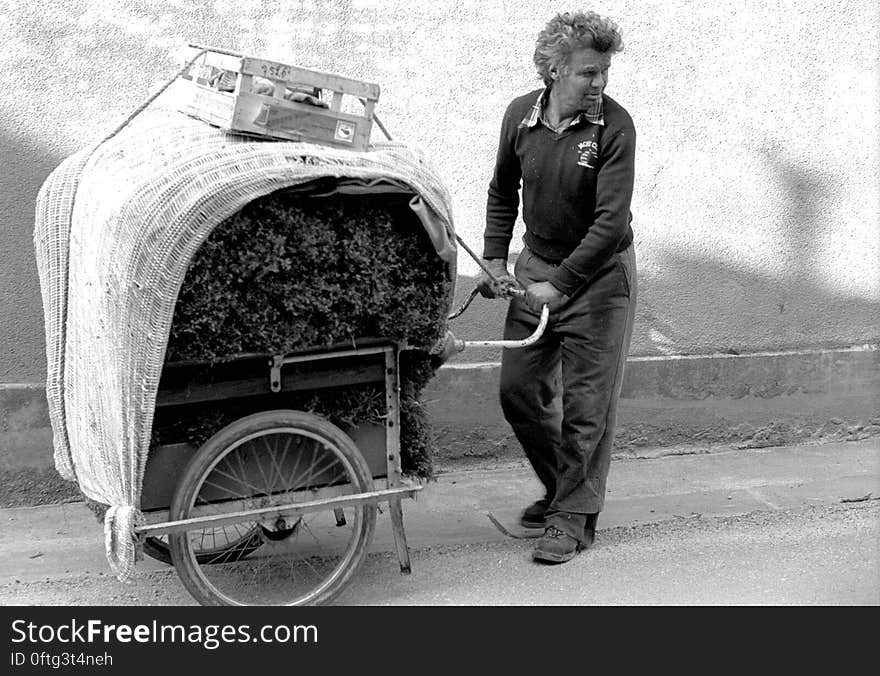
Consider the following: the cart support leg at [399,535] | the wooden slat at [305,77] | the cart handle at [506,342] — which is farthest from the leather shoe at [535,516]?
the wooden slat at [305,77]

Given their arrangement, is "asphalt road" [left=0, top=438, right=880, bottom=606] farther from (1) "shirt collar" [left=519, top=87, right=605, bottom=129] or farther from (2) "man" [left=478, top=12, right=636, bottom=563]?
(1) "shirt collar" [left=519, top=87, right=605, bottom=129]

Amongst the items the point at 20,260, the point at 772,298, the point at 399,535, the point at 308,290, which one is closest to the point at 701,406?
the point at 772,298

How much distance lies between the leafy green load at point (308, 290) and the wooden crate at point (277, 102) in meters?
0.25

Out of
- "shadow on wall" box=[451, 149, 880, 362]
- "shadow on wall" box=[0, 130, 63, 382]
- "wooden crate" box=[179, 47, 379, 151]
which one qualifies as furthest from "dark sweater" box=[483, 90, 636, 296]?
"shadow on wall" box=[0, 130, 63, 382]

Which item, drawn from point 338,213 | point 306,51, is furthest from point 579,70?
point 306,51

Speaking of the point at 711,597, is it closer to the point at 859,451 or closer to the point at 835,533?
the point at 835,533

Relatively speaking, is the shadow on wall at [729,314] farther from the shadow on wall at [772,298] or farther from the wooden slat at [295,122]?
the wooden slat at [295,122]

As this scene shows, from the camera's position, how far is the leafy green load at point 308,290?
345cm

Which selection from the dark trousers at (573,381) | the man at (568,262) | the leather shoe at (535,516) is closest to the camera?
the man at (568,262)

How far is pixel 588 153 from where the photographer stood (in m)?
4.16

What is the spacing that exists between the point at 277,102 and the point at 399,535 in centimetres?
160

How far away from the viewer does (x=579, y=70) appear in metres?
4.10

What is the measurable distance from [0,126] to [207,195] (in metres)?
1.92

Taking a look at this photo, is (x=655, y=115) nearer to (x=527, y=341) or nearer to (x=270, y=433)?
(x=527, y=341)
